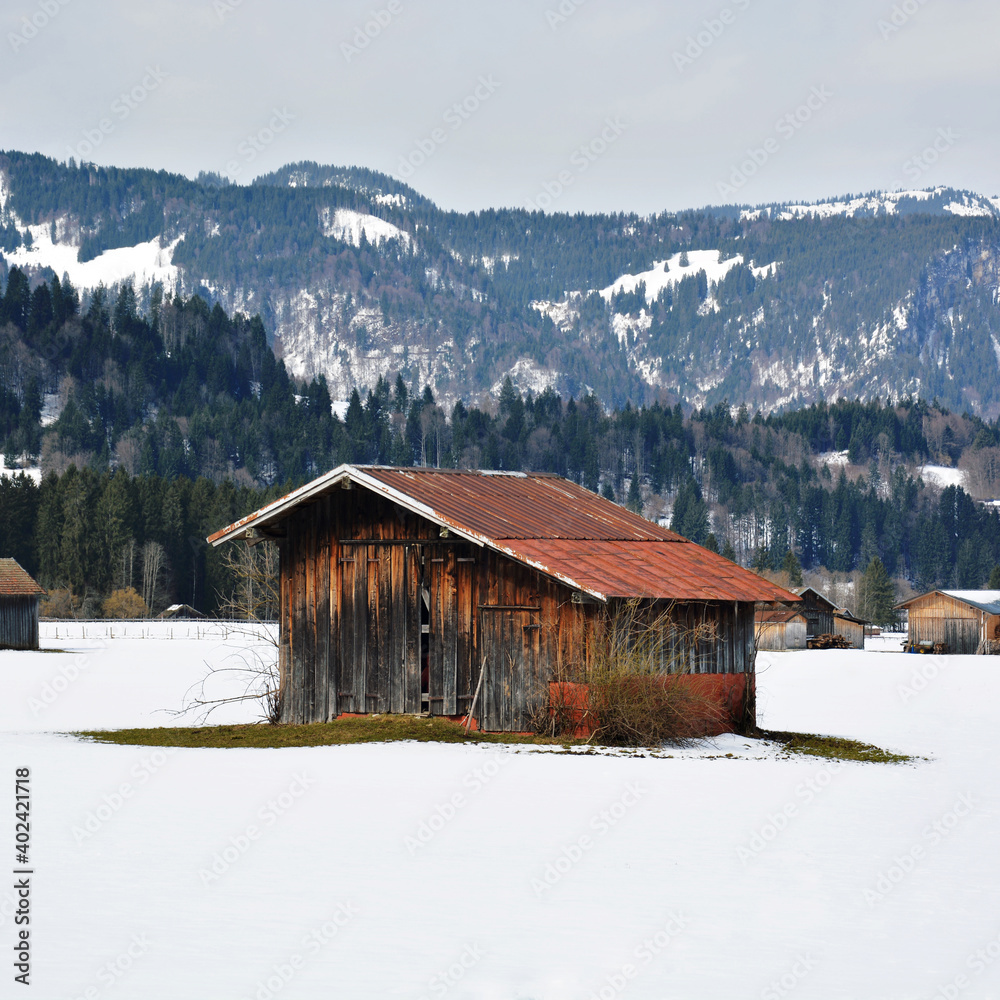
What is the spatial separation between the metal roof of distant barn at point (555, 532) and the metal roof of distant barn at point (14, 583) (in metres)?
42.4

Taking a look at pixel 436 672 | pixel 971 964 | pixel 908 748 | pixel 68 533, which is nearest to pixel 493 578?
pixel 436 672

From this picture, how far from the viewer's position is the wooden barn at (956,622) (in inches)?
3755

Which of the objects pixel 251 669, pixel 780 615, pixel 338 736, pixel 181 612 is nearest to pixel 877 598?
pixel 780 615

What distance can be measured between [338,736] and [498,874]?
1102cm

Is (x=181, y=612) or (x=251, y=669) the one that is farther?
(x=181, y=612)

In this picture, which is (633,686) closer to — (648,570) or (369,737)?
(648,570)

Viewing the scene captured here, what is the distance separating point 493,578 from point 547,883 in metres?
12.0

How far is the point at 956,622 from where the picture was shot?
97.4 m

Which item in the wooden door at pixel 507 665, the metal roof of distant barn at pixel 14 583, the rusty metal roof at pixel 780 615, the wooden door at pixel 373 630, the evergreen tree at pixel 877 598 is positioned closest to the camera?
the wooden door at pixel 507 665

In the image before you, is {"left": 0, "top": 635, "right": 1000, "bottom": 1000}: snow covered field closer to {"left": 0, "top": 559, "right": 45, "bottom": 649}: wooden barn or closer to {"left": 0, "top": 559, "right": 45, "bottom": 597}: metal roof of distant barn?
{"left": 0, "top": 559, "right": 45, "bottom": 597}: metal roof of distant barn

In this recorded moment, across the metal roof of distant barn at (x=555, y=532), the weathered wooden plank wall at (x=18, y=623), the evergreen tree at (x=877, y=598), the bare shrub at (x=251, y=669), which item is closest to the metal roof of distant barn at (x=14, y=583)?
the weathered wooden plank wall at (x=18, y=623)

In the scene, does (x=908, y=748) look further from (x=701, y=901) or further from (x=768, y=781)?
(x=701, y=901)

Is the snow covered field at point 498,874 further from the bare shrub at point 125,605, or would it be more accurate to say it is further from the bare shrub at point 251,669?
the bare shrub at point 125,605

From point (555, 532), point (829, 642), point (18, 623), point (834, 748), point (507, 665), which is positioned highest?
point (555, 532)
